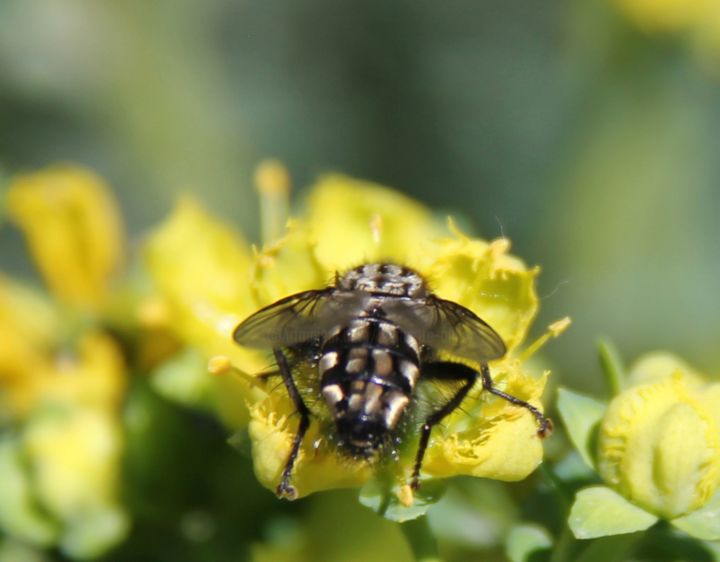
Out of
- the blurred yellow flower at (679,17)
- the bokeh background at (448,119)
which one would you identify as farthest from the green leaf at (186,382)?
the blurred yellow flower at (679,17)

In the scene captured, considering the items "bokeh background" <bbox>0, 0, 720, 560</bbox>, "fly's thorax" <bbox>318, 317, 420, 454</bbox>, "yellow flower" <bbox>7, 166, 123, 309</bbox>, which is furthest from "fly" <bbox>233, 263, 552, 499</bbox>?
"bokeh background" <bbox>0, 0, 720, 560</bbox>

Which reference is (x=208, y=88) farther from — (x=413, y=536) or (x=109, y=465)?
(x=413, y=536)

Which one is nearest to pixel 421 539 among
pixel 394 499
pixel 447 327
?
pixel 394 499

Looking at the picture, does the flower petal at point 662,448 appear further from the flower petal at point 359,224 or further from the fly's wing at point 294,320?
the flower petal at point 359,224

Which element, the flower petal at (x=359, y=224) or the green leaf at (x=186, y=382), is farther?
the flower petal at (x=359, y=224)

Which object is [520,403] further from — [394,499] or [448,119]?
[448,119]

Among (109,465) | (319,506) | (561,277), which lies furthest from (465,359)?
(561,277)

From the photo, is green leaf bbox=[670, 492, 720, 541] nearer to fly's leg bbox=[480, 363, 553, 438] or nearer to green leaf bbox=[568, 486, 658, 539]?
green leaf bbox=[568, 486, 658, 539]
